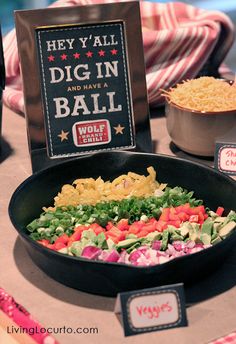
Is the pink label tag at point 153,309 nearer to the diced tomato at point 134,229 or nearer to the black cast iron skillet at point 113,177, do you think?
the black cast iron skillet at point 113,177

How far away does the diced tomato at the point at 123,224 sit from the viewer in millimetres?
1582

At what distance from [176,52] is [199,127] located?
55 centimetres

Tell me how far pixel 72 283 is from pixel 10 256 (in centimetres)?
23

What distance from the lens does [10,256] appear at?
1.61 meters

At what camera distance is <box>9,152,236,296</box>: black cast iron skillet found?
136 cm

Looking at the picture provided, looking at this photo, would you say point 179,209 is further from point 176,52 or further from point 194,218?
point 176,52

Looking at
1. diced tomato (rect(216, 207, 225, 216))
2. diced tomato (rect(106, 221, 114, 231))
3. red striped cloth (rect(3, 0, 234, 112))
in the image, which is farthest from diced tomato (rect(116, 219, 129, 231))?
red striped cloth (rect(3, 0, 234, 112))

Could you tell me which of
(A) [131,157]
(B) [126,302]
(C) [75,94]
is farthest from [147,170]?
(B) [126,302]

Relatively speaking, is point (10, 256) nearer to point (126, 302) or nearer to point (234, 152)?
point (126, 302)

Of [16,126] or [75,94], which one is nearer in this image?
[75,94]

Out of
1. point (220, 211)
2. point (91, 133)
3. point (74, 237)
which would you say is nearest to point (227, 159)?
point (220, 211)

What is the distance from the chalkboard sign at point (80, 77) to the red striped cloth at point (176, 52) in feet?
1.10

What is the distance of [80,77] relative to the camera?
78.2 inches

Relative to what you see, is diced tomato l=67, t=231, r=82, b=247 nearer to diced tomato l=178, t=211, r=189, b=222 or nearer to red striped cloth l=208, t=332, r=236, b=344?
diced tomato l=178, t=211, r=189, b=222
